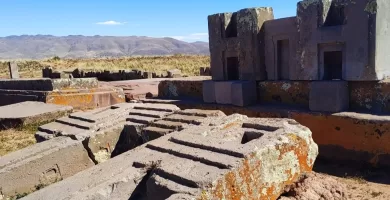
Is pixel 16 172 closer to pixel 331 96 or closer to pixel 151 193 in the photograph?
pixel 151 193

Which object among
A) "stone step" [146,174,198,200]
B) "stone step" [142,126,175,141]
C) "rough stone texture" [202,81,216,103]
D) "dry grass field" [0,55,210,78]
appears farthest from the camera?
"dry grass field" [0,55,210,78]

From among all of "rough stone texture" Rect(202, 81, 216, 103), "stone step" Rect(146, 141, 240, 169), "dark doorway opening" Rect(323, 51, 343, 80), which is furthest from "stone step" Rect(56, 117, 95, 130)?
"dark doorway opening" Rect(323, 51, 343, 80)

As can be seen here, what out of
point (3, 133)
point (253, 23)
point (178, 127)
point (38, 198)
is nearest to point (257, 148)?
point (178, 127)

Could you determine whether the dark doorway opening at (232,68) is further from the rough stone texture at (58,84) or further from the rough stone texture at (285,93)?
the rough stone texture at (58,84)

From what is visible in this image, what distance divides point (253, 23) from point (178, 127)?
8.41 feet

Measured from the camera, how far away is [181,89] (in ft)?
26.1

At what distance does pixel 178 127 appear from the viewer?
488 cm

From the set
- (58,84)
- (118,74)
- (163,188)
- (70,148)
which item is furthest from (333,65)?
(118,74)

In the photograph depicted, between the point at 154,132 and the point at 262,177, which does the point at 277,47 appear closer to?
the point at 154,132

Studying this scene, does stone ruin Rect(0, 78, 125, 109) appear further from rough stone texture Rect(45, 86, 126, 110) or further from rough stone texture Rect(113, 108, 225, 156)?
rough stone texture Rect(113, 108, 225, 156)

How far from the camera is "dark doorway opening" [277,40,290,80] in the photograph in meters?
6.27

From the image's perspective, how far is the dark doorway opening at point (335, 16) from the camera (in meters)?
5.33

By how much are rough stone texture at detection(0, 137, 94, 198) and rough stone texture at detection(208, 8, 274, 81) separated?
313cm

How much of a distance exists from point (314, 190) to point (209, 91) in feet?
12.2
